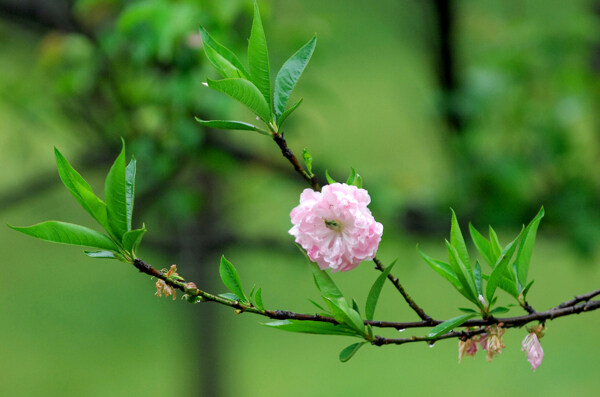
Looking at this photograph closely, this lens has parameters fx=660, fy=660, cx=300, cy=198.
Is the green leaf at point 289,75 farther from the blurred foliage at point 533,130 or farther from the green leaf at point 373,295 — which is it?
the blurred foliage at point 533,130

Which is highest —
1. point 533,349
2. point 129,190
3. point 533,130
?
point 533,130

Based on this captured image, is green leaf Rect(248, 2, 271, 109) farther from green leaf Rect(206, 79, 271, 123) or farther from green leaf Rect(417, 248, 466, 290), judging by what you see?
green leaf Rect(417, 248, 466, 290)

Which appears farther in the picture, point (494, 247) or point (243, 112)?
point (243, 112)

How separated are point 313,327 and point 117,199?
136mm

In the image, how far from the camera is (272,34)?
4.10 feet

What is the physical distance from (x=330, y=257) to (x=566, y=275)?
12.1 ft

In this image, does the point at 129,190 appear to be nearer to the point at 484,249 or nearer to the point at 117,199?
the point at 117,199

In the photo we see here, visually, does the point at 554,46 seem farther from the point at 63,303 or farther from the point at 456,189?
the point at 63,303

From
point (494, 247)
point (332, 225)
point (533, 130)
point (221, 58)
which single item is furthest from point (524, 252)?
point (533, 130)

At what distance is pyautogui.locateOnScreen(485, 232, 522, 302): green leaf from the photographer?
377 millimetres

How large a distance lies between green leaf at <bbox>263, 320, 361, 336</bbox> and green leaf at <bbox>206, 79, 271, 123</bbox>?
0.39 ft

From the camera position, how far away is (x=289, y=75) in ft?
1.32

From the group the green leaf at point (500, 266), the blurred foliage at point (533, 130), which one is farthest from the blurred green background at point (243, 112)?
the green leaf at point (500, 266)

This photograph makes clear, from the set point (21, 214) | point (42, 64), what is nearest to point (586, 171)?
point (42, 64)
